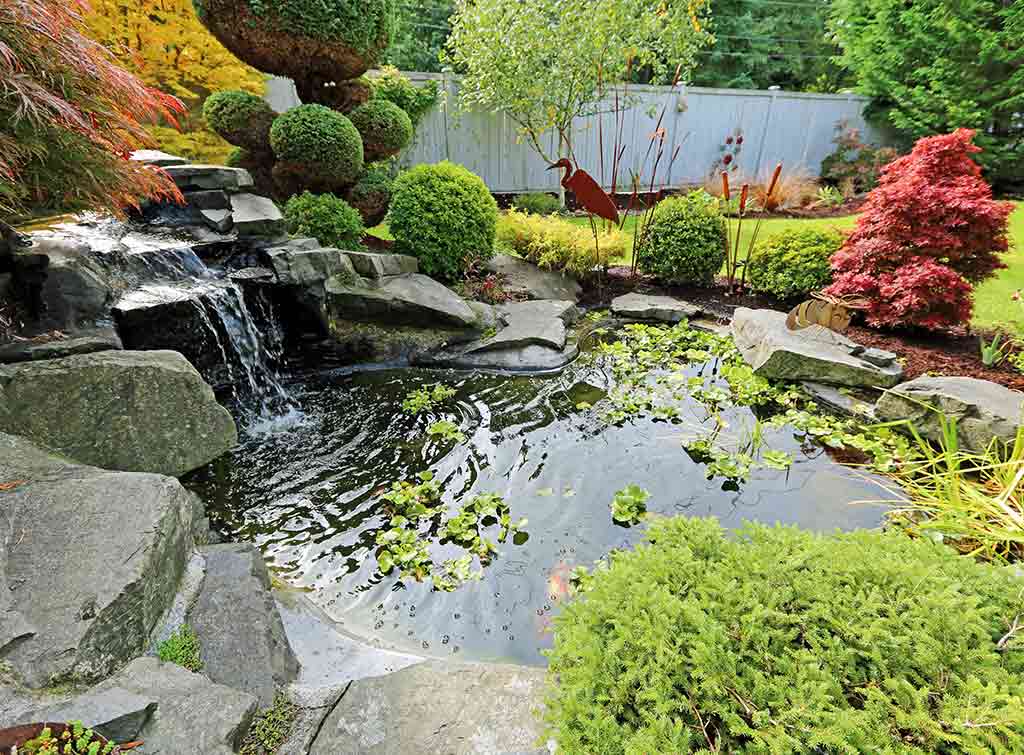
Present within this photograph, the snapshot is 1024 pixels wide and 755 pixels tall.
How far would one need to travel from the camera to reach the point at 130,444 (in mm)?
2688

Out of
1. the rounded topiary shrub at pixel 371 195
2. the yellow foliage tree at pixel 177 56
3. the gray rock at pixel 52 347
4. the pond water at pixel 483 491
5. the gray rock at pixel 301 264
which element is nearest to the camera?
the pond water at pixel 483 491

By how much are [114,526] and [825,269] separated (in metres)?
6.35

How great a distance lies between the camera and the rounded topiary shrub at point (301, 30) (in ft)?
16.6

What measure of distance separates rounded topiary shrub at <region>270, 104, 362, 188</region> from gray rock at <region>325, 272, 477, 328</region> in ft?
4.59

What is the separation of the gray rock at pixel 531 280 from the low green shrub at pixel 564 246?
0.12 metres

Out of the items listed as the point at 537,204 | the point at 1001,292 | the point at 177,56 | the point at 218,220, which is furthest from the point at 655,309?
the point at 177,56

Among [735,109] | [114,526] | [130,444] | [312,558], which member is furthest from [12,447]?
[735,109]

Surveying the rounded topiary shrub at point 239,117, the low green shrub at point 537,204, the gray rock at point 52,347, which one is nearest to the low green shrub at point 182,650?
the gray rock at point 52,347

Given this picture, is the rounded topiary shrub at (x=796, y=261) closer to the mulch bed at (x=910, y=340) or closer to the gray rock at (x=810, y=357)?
the mulch bed at (x=910, y=340)

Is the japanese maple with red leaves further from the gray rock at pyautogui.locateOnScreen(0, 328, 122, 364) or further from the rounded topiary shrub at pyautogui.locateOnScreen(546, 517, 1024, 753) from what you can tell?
the rounded topiary shrub at pyautogui.locateOnScreen(546, 517, 1024, 753)

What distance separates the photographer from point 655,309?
235 inches

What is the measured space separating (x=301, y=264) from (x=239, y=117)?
7.68ft

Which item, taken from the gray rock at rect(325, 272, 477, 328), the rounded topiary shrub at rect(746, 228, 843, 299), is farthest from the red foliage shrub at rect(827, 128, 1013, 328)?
the gray rock at rect(325, 272, 477, 328)

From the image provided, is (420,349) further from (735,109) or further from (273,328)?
(735,109)
